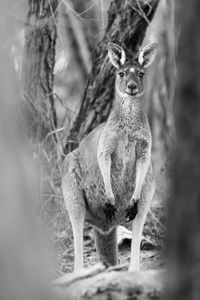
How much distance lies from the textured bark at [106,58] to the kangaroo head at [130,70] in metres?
1.10

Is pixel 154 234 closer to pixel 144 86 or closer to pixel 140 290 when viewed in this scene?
pixel 144 86

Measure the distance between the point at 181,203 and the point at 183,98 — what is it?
0.43 meters

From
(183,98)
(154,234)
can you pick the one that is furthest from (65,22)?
(183,98)

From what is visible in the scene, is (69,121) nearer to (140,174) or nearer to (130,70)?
(130,70)

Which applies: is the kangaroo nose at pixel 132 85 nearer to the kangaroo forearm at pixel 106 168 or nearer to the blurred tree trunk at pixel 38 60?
the kangaroo forearm at pixel 106 168

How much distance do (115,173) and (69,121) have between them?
192cm

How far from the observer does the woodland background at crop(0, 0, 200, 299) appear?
11.7ft

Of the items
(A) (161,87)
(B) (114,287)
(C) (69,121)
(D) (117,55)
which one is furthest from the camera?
(A) (161,87)

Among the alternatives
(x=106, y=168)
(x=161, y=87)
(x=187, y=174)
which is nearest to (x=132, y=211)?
(x=106, y=168)

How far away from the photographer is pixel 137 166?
7.62 m

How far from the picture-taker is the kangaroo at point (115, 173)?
7.56m

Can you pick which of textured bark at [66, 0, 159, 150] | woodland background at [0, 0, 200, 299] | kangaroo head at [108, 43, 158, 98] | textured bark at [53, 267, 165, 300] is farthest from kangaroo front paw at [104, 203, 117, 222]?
textured bark at [53, 267, 165, 300]

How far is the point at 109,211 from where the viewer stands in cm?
758

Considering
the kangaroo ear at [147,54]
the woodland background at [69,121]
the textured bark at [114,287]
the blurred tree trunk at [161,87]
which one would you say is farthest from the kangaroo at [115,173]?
the blurred tree trunk at [161,87]
